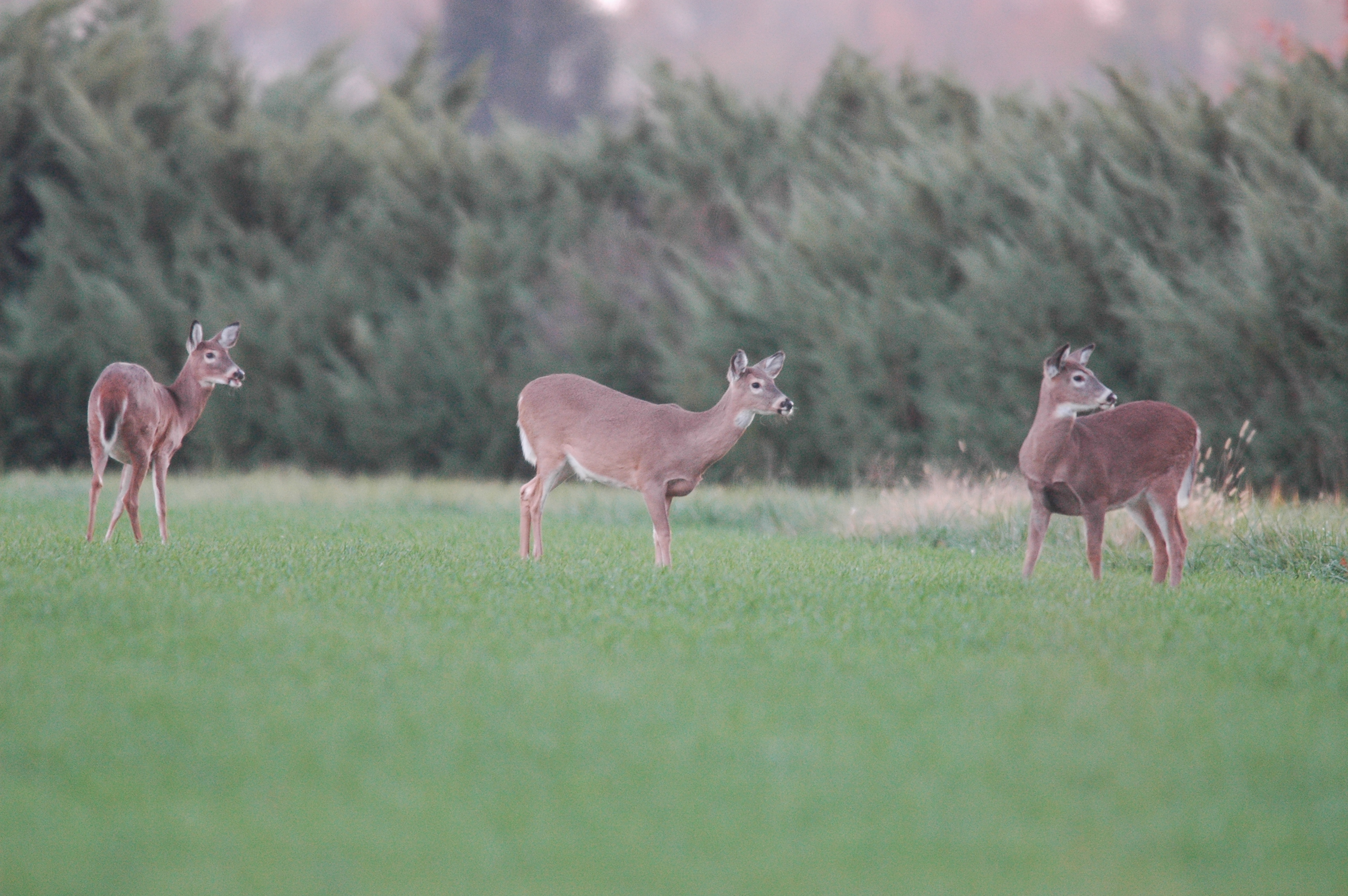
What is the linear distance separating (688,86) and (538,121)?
21882 millimetres

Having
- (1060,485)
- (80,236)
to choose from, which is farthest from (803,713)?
(80,236)

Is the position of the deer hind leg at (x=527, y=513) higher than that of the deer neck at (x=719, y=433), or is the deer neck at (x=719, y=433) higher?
the deer neck at (x=719, y=433)

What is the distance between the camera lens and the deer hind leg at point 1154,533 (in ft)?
27.0

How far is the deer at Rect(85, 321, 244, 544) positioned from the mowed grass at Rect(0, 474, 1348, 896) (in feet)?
3.27

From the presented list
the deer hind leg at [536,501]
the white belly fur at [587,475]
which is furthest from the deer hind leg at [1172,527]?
the deer hind leg at [536,501]

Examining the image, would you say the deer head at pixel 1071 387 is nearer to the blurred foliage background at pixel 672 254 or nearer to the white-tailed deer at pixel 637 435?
the white-tailed deer at pixel 637 435

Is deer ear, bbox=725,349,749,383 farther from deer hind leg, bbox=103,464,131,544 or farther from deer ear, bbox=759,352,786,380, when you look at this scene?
deer hind leg, bbox=103,464,131,544

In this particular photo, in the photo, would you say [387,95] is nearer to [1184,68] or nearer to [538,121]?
[1184,68]

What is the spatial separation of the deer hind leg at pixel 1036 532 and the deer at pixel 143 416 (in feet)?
17.1

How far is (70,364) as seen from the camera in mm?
20156

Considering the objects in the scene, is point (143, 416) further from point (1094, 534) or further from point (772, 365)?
point (1094, 534)

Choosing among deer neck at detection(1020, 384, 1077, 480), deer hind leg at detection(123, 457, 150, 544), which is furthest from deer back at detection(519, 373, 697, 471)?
deer hind leg at detection(123, 457, 150, 544)

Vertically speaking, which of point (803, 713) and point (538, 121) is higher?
point (538, 121)

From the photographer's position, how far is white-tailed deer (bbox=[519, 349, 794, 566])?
27.9ft
